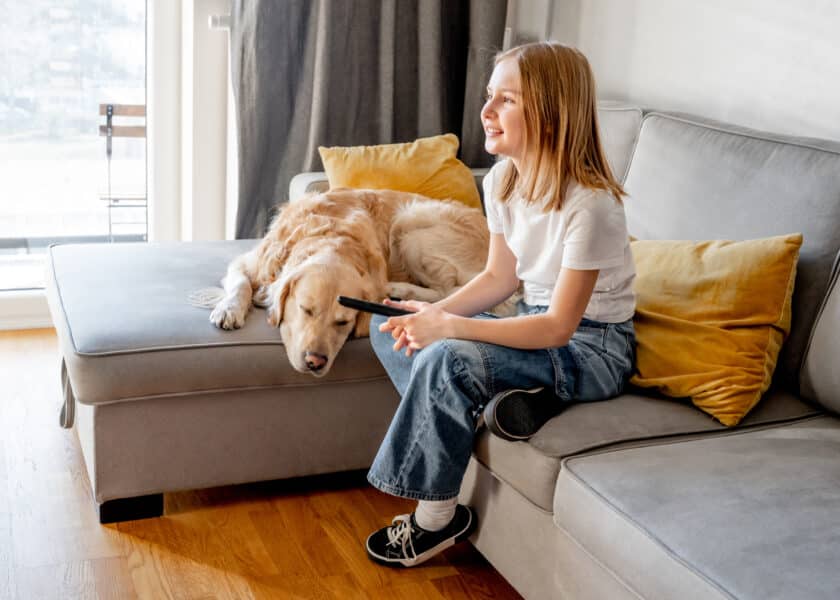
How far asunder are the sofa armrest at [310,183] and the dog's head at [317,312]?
76 cm

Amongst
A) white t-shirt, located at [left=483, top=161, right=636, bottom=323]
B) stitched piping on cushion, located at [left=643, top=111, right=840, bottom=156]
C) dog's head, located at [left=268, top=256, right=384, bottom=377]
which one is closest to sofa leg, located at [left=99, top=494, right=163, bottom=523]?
dog's head, located at [left=268, top=256, right=384, bottom=377]

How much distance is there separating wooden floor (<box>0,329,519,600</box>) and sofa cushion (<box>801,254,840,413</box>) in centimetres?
79

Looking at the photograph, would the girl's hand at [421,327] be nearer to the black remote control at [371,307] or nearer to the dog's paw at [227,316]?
the black remote control at [371,307]

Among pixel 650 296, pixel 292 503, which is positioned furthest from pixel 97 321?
pixel 650 296

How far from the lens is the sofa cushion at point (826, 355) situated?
2.00 m

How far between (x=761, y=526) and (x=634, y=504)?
201 mm

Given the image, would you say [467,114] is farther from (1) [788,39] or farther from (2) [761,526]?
(2) [761,526]

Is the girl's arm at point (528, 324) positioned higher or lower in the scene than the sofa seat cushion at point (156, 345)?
higher

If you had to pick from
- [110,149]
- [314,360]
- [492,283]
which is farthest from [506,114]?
[110,149]

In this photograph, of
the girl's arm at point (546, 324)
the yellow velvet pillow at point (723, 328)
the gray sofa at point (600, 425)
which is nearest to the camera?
the gray sofa at point (600, 425)

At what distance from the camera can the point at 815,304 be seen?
2066mm

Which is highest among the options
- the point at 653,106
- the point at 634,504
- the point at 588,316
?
the point at 653,106

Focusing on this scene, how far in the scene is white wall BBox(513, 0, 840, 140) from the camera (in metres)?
2.45

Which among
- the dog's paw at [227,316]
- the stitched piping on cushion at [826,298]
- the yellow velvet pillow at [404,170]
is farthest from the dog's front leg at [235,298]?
the stitched piping on cushion at [826,298]
